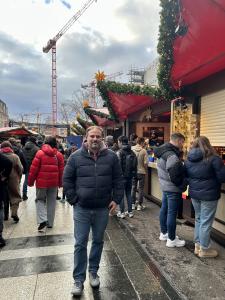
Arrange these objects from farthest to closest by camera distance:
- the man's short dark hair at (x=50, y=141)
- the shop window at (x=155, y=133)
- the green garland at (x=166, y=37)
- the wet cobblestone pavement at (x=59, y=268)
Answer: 1. the shop window at (x=155, y=133)
2. the man's short dark hair at (x=50, y=141)
3. the green garland at (x=166, y=37)
4. the wet cobblestone pavement at (x=59, y=268)

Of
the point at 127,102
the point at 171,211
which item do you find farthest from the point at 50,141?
the point at 127,102

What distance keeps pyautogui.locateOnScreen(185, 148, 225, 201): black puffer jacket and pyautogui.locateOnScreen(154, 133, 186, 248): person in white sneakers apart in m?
0.22

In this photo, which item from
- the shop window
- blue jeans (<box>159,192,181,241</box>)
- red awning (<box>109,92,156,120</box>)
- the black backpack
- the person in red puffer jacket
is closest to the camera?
blue jeans (<box>159,192,181,241</box>)

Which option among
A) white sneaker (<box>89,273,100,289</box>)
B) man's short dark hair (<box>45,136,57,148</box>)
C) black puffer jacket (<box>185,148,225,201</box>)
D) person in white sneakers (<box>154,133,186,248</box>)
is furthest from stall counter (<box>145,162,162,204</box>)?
white sneaker (<box>89,273,100,289</box>)

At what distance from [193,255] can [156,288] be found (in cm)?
121

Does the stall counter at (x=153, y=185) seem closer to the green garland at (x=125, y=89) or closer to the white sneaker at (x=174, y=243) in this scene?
the green garland at (x=125, y=89)

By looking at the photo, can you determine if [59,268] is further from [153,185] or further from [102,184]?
[153,185]

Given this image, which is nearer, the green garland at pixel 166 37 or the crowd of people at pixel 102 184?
the crowd of people at pixel 102 184

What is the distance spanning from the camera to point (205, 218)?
4.21 m

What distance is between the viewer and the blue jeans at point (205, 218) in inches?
164

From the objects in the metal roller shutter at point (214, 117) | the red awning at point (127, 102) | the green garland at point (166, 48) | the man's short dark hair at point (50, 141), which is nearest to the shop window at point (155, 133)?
the red awning at point (127, 102)

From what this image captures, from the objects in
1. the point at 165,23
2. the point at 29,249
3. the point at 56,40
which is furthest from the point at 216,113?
the point at 56,40

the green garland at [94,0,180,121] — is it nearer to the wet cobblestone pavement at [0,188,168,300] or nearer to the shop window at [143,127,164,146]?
the wet cobblestone pavement at [0,188,168,300]

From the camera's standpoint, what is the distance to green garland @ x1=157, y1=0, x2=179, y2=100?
4.53m
